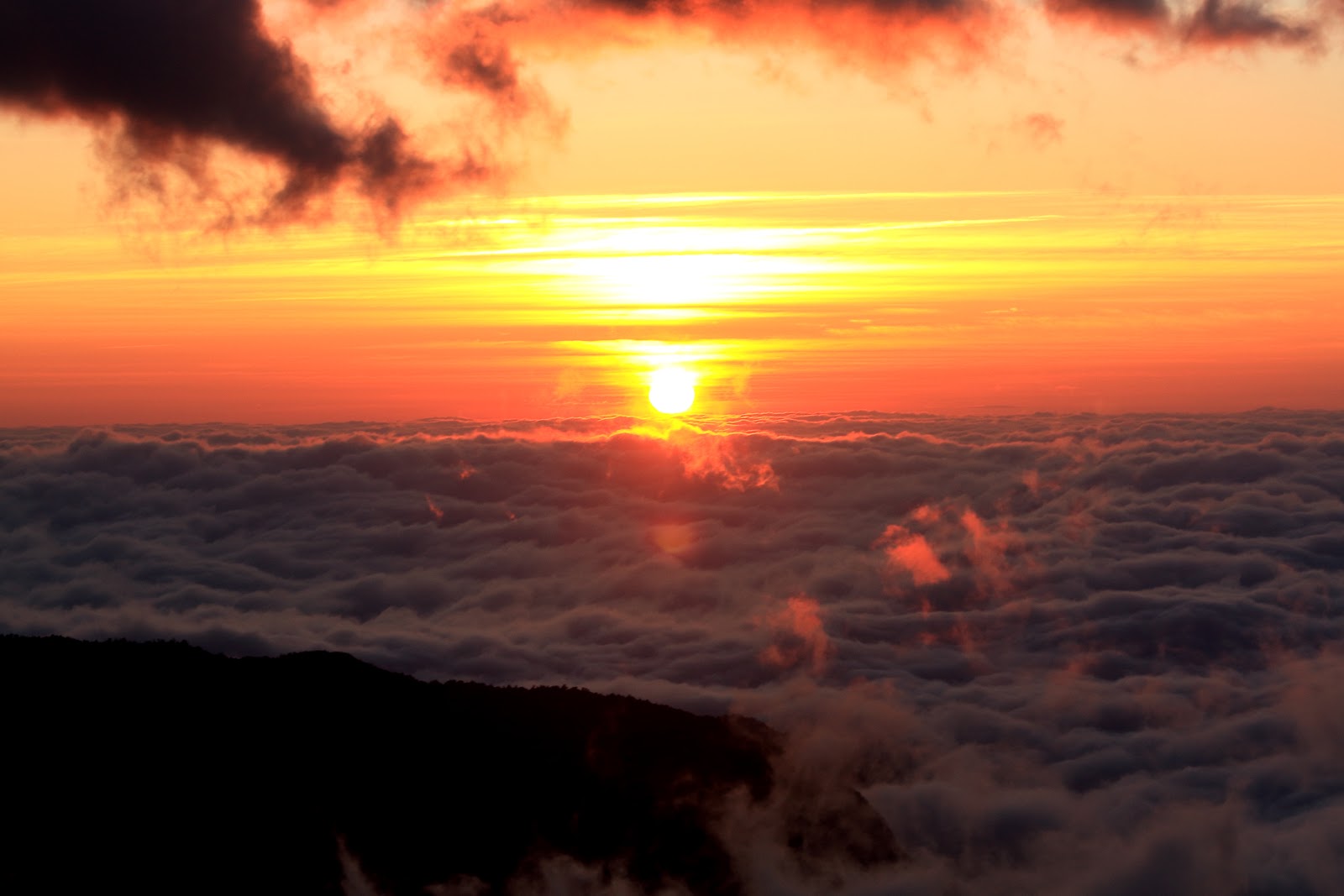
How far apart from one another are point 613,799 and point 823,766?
3952 cm

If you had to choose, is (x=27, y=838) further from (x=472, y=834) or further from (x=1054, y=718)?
(x=1054, y=718)

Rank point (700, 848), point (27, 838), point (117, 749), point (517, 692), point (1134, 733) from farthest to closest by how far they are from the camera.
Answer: point (1134, 733) < point (517, 692) < point (700, 848) < point (117, 749) < point (27, 838)

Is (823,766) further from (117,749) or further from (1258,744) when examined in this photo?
(117,749)

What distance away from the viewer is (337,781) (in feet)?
382

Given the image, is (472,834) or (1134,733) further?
(1134,733)

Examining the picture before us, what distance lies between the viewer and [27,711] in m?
118

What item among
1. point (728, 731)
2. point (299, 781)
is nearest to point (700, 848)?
point (299, 781)

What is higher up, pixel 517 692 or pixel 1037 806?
pixel 517 692

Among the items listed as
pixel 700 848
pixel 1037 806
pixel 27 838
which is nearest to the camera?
pixel 27 838

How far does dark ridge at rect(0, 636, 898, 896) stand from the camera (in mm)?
89188

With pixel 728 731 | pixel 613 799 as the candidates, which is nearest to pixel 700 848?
pixel 613 799

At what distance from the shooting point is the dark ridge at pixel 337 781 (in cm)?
8919

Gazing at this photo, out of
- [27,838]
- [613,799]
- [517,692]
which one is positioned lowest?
[27,838]

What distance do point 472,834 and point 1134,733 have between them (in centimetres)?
11105
